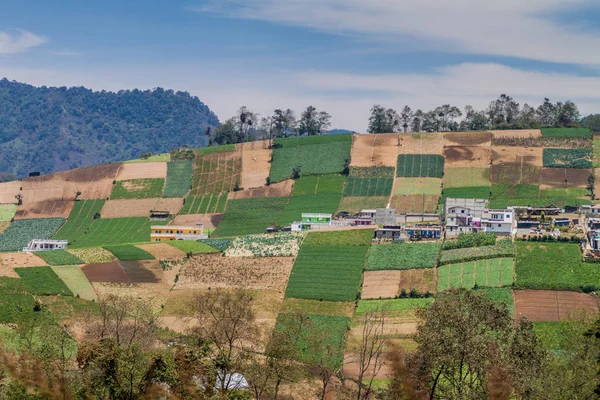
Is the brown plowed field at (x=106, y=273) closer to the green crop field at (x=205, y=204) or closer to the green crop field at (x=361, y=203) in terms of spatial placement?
the green crop field at (x=205, y=204)

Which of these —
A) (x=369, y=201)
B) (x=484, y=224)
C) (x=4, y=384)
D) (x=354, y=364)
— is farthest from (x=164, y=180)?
(x=4, y=384)

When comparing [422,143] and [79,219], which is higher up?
[422,143]

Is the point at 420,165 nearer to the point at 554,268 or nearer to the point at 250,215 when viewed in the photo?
the point at 250,215

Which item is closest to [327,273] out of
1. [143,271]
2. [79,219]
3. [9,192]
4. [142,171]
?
[143,271]

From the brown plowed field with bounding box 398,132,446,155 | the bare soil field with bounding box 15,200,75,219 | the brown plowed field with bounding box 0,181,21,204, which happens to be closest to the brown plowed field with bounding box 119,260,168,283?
the bare soil field with bounding box 15,200,75,219

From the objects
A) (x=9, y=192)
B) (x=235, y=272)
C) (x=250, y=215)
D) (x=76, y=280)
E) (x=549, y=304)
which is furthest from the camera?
(x=9, y=192)

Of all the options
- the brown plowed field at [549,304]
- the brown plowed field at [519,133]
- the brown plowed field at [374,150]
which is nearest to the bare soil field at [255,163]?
the brown plowed field at [374,150]

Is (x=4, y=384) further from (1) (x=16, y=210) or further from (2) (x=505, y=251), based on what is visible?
(1) (x=16, y=210)
